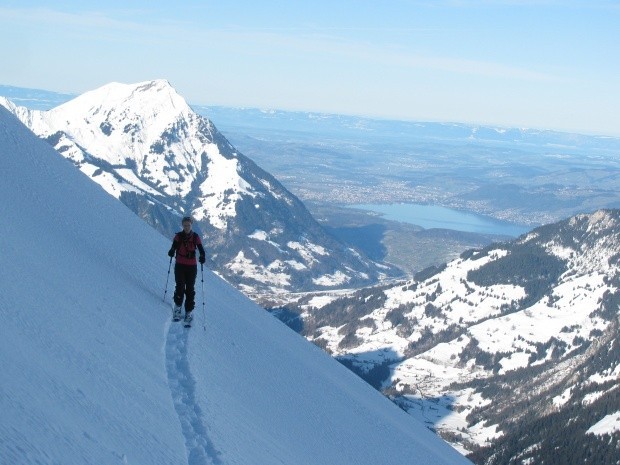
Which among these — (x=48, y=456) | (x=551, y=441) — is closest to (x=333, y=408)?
(x=48, y=456)

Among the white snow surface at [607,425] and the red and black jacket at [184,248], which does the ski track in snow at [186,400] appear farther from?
the white snow surface at [607,425]

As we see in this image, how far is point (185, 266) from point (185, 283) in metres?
0.60

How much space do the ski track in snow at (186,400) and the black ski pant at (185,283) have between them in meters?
1.02

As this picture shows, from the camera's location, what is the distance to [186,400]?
1731 centimetres

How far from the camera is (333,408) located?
27.2 metres

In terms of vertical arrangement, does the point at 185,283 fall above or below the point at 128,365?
above

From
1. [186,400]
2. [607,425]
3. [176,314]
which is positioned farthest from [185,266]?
[607,425]

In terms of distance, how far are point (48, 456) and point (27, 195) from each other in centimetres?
1786

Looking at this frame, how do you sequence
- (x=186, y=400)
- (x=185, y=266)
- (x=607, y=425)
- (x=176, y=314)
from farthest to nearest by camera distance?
(x=607, y=425) < (x=185, y=266) < (x=176, y=314) < (x=186, y=400)

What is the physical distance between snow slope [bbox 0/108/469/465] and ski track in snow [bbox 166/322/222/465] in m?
0.05

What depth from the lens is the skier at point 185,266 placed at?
78.3ft

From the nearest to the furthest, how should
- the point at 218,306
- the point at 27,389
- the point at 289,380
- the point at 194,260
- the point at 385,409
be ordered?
the point at 27,389
the point at 194,260
the point at 289,380
the point at 218,306
the point at 385,409

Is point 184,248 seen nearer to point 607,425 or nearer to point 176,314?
point 176,314

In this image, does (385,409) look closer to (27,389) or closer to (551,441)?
(27,389)
